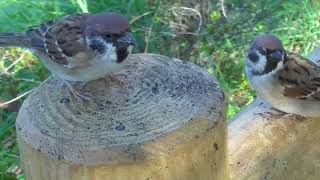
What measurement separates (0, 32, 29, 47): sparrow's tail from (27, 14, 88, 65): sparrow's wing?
65mm

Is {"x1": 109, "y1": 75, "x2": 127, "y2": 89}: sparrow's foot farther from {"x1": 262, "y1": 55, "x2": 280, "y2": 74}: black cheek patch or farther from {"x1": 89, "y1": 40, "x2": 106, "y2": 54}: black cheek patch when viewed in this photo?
{"x1": 262, "y1": 55, "x2": 280, "y2": 74}: black cheek patch

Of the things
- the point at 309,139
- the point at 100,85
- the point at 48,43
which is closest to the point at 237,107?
the point at 48,43

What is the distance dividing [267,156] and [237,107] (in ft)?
6.91

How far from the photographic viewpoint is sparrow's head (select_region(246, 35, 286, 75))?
2.67m

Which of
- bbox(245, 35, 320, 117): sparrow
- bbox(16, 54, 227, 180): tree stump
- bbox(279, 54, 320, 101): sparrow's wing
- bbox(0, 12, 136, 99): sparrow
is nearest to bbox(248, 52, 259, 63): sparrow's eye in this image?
bbox(245, 35, 320, 117): sparrow

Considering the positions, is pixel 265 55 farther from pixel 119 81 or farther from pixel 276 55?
pixel 119 81

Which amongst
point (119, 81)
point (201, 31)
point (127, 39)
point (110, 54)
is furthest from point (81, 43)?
point (201, 31)

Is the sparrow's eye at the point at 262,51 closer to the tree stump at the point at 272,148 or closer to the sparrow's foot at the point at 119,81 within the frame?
the tree stump at the point at 272,148

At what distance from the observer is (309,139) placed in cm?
180

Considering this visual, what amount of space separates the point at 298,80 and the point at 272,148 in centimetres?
123

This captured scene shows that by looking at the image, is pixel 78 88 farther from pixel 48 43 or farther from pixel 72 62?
pixel 48 43

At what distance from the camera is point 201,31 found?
430 centimetres

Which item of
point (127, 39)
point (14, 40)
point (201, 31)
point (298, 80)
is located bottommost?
point (201, 31)

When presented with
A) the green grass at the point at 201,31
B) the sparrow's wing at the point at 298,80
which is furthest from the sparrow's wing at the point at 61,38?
the green grass at the point at 201,31
